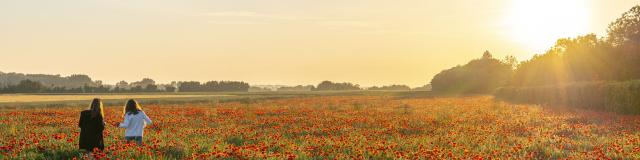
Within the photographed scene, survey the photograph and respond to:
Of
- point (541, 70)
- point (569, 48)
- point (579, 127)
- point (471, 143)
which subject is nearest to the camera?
point (471, 143)

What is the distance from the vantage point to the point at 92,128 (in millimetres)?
11289

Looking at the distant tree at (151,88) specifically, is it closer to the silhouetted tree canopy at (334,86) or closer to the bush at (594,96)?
the silhouetted tree canopy at (334,86)

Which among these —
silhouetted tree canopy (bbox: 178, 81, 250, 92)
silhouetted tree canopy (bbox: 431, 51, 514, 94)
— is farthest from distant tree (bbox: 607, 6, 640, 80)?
silhouetted tree canopy (bbox: 178, 81, 250, 92)

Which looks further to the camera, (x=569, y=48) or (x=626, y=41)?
(x=569, y=48)

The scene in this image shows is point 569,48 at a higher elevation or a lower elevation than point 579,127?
higher

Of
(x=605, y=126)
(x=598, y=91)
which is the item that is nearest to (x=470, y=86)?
(x=598, y=91)

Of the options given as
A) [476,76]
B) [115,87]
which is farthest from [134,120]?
[115,87]

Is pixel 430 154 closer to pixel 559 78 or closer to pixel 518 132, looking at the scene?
pixel 518 132

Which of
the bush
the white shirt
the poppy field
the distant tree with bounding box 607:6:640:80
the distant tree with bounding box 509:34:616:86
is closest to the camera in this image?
the poppy field

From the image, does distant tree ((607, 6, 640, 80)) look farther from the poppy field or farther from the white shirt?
the white shirt

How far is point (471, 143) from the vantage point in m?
13.8

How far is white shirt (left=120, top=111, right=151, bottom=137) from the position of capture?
1243 cm

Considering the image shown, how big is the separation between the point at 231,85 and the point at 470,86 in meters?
63.4

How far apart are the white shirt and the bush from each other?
2173 centimetres
